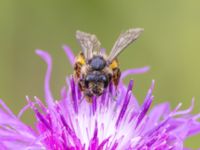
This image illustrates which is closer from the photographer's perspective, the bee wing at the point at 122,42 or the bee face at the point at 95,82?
the bee face at the point at 95,82

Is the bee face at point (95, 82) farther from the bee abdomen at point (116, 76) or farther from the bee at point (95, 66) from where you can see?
the bee abdomen at point (116, 76)

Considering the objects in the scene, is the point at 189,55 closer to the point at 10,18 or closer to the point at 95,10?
the point at 95,10

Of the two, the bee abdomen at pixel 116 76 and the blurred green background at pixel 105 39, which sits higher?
the blurred green background at pixel 105 39

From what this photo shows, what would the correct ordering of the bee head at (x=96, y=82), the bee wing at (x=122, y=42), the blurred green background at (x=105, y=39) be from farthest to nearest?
1. the blurred green background at (x=105, y=39)
2. the bee wing at (x=122, y=42)
3. the bee head at (x=96, y=82)

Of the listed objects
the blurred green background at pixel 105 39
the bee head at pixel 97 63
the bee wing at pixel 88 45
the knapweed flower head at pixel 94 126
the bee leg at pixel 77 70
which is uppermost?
the blurred green background at pixel 105 39

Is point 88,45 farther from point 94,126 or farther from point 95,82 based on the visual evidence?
point 94,126

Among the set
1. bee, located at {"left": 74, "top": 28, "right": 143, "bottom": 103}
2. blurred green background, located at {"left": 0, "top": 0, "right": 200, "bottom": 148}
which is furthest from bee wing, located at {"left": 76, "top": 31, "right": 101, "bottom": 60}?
blurred green background, located at {"left": 0, "top": 0, "right": 200, "bottom": 148}

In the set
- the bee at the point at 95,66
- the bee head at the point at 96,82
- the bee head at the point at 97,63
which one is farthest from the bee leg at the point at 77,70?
the bee head at the point at 96,82
